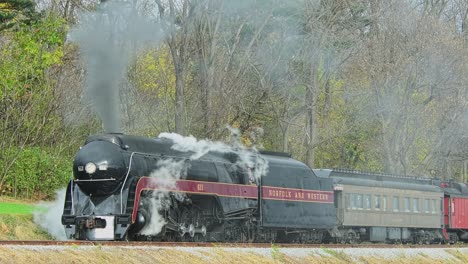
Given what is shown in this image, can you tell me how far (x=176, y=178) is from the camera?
2327 cm

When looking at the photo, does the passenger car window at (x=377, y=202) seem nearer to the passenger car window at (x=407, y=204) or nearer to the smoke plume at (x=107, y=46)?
the passenger car window at (x=407, y=204)

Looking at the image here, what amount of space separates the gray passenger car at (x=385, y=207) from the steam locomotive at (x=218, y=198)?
0.05 m

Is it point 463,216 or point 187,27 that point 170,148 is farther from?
Result: point 463,216

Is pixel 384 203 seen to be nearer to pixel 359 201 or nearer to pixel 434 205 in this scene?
pixel 359 201

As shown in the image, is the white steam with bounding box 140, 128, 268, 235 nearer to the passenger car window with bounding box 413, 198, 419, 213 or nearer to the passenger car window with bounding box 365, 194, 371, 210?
the passenger car window with bounding box 365, 194, 371, 210

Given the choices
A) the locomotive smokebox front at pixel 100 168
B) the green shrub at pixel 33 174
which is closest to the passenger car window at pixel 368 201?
the locomotive smokebox front at pixel 100 168

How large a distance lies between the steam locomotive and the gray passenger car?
0.16 ft

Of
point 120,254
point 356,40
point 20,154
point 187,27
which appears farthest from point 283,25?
point 120,254

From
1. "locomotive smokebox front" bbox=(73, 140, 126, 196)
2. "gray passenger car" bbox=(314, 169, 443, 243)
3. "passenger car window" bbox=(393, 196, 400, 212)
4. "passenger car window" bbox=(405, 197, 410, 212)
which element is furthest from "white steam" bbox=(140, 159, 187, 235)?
"passenger car window" bbox=(405, 197, 410, 212)

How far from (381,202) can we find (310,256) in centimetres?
1230

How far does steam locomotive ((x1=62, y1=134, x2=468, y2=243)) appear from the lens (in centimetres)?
2211

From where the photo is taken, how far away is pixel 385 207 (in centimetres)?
3472

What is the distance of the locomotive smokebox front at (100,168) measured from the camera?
72.5 ft

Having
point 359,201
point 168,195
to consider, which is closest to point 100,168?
point 168,195
